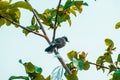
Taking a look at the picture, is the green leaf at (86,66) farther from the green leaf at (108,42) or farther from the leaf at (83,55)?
the green leaf at (108,42)

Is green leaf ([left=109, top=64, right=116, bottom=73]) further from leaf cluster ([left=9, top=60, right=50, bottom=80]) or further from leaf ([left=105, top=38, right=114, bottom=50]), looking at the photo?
leaf cluster ([left=9, top=60, right=50, bottom=80])

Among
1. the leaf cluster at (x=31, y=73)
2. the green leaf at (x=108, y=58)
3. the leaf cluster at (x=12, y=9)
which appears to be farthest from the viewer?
the green leaf at (x=108, y=58)

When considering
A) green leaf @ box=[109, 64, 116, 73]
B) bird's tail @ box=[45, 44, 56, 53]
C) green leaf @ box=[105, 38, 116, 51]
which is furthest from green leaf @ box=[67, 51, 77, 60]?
bird's tail @ box=[45, 44, 56, 53]

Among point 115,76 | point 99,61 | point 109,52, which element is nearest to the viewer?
point 115,76

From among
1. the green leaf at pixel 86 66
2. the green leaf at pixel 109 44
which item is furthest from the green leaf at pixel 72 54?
the green leaf at pixel 109 44

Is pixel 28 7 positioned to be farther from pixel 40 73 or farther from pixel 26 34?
pixel 26 34

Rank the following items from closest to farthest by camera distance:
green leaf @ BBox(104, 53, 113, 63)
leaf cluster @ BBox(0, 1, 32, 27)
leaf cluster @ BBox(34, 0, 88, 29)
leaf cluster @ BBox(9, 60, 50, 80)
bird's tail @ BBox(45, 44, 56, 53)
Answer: bird's tail @ BBox(45, 44, 56, 53) → leaf cluster @ BBox(0, 1, 32, 27) → leaf cluster @ BBox(9, 60, 50, 80) → leaf cluster @ BBox(34, 0, 88, 29) → green leaf @ BBox(104, 53, 113, 63)

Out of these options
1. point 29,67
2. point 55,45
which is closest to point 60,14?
point 29,67

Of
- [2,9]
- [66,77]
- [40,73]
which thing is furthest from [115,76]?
[2,9]

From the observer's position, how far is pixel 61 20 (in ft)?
9.86

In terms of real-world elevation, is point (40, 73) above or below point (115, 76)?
above

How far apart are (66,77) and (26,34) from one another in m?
1.12

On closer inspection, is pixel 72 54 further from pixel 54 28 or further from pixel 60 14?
pixel 54 28

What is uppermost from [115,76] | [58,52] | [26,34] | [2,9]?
[26,34]
